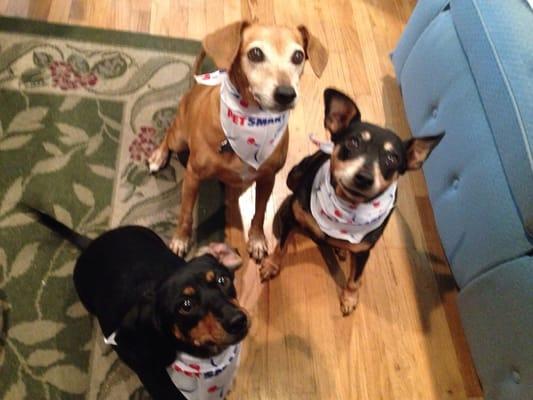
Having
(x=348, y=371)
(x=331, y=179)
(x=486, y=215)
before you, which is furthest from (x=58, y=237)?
(x=486, y=215)

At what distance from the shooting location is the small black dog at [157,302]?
139 cm

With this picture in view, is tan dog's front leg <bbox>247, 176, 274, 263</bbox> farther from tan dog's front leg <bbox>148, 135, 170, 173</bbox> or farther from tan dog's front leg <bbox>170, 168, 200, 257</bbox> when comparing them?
tan dog's front leg <bbox>148, 135, 170, 173</bbox>

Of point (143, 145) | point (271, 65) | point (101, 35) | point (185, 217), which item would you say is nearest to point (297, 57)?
point (271, 65)

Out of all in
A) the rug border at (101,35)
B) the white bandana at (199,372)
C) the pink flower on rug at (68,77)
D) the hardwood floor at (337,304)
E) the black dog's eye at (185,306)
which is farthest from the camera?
the rug border at (101,35)

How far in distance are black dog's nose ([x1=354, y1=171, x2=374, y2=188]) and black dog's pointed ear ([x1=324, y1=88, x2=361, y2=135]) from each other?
0.72 ft

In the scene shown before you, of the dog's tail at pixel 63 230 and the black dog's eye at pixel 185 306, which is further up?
the black dog's eye at pixel 185 306

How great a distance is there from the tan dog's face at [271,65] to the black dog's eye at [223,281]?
0.57 m

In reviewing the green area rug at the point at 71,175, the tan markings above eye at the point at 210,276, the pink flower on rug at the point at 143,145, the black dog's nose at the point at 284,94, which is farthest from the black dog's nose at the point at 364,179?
the pink flower on rug at the point at 143,145

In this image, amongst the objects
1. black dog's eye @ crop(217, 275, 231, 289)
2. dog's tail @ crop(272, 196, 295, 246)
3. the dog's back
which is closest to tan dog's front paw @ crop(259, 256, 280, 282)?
dog's tail @ crop(272, 196, 295, 246)

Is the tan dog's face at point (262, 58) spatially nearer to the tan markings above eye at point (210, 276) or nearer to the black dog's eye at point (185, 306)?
the tan markings above eye at point (210, 276)

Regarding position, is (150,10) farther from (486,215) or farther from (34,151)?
(486,215)

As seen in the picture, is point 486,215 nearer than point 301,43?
No

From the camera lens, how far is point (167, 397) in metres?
1.51

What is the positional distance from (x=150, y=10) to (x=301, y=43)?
61.4 inches
